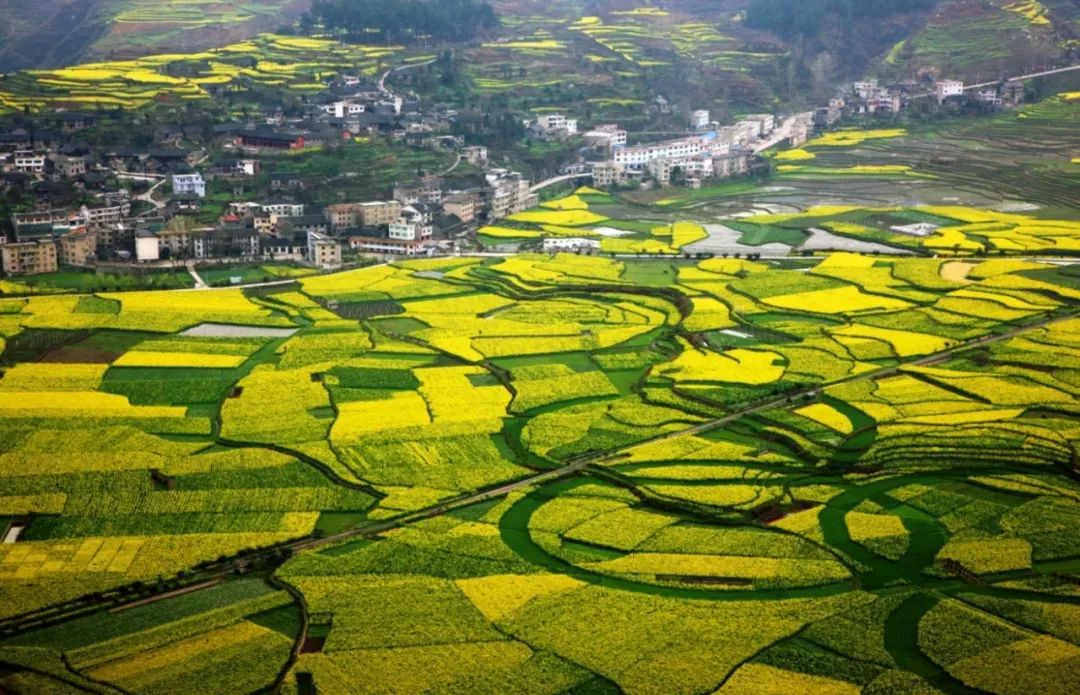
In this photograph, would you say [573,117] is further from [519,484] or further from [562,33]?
[519,484]

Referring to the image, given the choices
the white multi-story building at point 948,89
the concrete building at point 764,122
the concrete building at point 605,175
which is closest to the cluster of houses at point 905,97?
the white multi-story building at point 948,89

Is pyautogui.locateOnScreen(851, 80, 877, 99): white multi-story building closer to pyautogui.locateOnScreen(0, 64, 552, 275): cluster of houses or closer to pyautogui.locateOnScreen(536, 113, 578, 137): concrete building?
pyautogui.locateOnScreen(536, 113, 578, 137): concrete building

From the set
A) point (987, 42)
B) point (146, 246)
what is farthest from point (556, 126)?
point (987, 42)

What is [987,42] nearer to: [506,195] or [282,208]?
[506,195]

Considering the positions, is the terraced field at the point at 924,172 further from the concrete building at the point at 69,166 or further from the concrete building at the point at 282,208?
the concrete building at the point at 69,166

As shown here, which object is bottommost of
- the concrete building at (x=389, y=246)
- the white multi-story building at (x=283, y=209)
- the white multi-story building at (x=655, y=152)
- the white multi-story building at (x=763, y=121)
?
the concrete building at (x=389, y=246)

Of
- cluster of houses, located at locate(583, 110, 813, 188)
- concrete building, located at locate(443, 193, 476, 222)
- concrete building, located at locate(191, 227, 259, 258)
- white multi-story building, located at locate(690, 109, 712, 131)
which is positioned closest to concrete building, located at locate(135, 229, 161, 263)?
concrete building, located at locate(191, 227, 259, 258)

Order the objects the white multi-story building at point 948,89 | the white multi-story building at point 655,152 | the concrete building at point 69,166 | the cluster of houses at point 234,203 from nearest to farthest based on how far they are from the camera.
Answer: the cluster of houses at point 234,203
the concrete building at point 69,166
the white multi-story building at point 655,152
the white multi-story building at point 948,89
